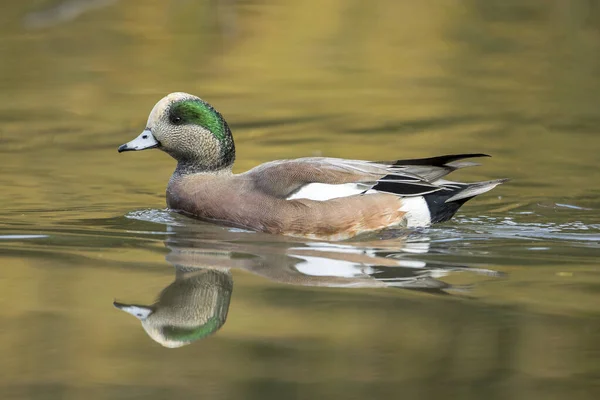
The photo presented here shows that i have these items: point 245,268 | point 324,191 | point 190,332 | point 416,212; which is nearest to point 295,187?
A: point 324,191

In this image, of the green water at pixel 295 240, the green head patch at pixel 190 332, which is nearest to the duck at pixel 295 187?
the green water at pixel 295 240

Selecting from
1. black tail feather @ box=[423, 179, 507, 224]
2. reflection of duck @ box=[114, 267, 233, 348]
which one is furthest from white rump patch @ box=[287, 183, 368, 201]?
reflection of duck @ box=[114, 267, 233, 348]

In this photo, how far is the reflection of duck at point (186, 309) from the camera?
4.37 meters

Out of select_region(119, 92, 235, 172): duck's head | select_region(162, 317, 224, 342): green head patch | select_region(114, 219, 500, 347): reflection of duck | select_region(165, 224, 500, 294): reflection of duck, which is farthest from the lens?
select_region(119, 92, 235, 172): duck's head

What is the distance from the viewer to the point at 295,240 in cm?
634

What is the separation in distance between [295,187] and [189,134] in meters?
0.87

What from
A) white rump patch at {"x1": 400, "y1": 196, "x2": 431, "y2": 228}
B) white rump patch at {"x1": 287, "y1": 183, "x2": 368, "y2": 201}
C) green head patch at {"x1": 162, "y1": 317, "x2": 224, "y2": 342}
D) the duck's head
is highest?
the duck's head

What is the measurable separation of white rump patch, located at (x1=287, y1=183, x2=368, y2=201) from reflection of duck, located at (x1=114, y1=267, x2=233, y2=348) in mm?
1307

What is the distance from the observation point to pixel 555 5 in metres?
16.4

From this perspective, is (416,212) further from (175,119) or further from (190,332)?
(190,332)

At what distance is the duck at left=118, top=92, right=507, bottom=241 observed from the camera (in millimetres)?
6504

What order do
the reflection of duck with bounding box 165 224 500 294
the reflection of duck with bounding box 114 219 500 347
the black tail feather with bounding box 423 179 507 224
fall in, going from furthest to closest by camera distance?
1. the black tail feather with bounding box 423 179 507 224
2. the reflection of duck with bounding box 165 224 500 294
3. the reflection of duck with bounding box 114 219 500 347

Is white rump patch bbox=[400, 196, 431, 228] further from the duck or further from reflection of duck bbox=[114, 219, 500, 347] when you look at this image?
reflection of duck bbox=[114, 219, 500, 347]

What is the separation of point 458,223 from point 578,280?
1.70m
